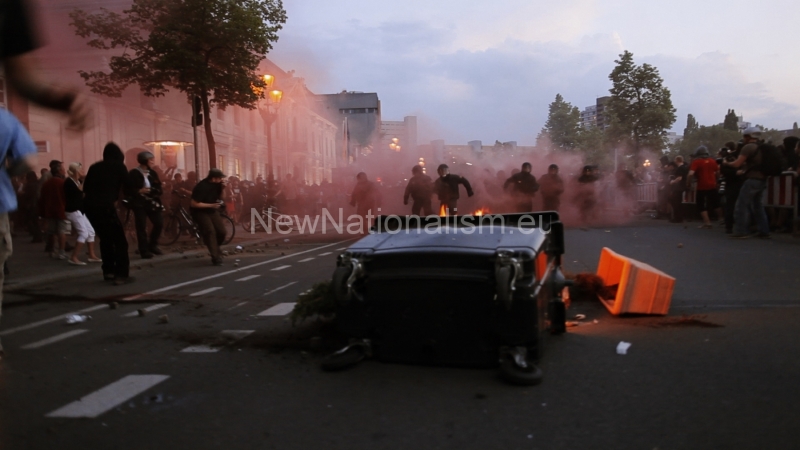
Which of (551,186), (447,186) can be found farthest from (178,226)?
(551,186)

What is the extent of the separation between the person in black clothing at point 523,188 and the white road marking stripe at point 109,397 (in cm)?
1373

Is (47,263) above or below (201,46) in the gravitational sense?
below

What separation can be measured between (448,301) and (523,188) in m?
13.5

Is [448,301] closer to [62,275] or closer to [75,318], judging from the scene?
[75,318]

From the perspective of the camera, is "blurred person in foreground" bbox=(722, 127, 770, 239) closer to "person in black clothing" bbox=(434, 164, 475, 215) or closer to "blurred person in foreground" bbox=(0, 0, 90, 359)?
"person in black clothing" bbox=(434, 164, 475, 215)

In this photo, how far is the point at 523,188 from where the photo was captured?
17.0m

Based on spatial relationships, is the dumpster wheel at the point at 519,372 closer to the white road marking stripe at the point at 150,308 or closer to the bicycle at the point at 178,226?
the white road marking stripe at the point at 150,308

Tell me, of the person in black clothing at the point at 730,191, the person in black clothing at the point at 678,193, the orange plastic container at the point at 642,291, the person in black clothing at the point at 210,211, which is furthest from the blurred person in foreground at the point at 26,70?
the person in black clothing at the point at 678,193

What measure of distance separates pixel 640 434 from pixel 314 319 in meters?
3.11

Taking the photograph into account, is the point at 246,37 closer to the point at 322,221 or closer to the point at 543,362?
the point at 322,221

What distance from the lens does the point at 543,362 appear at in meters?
4.30

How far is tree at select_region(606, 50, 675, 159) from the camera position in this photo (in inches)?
1752

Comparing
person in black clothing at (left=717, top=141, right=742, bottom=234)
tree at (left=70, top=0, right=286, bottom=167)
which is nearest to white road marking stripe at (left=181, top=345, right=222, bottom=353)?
person in black clothing at (left=717, top=141, right=742, bottom=234)

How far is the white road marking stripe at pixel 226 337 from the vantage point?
191 inches
